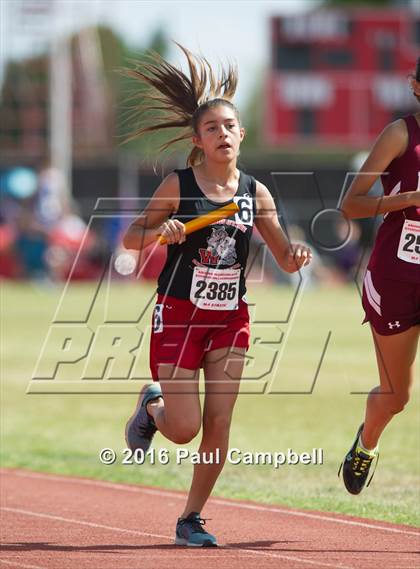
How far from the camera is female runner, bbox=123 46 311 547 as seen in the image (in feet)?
21.7

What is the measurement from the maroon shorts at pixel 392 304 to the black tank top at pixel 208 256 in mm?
729

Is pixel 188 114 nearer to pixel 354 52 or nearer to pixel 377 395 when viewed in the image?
pixel 377 395

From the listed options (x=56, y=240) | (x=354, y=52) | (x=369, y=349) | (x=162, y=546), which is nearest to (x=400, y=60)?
(x=354, y=52)

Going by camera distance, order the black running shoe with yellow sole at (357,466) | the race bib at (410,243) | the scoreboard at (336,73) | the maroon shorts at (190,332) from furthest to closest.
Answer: the scoreboard at (336,73)
the black running shoe with yellow sole at (357,466)
the race bib at (410,243)
the maroon shorts at (190,332)

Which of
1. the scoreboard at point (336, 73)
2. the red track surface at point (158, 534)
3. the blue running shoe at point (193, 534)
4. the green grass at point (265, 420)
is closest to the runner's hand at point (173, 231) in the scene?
the blue running shoe at point (193, 534)

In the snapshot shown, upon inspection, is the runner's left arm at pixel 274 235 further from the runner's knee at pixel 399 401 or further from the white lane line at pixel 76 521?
the white lane line at pixel 76 521

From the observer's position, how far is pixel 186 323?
667 cm

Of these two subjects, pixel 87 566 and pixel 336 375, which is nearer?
pixel 87 566

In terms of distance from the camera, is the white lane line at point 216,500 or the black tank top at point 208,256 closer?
the black tank top at point 208,256

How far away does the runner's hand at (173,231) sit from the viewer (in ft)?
20.6

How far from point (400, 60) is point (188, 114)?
36.5 meters

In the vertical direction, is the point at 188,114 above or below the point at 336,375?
below

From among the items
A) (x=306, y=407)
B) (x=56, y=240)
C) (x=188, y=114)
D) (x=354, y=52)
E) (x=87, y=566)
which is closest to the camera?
(x=87, y=566)

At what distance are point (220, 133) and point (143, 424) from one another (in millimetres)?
1710
